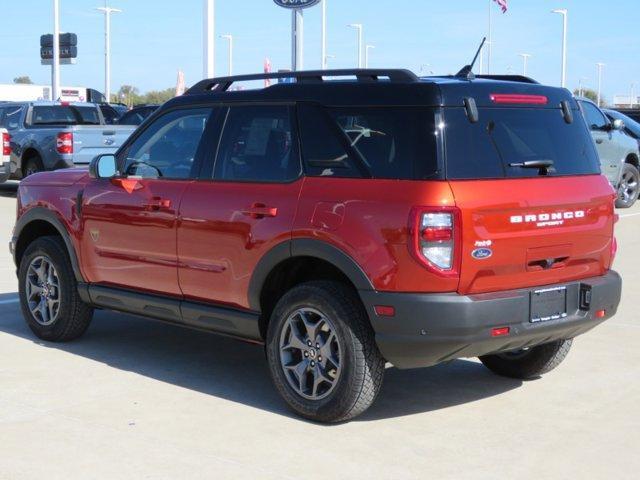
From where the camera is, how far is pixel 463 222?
4984 millimetres

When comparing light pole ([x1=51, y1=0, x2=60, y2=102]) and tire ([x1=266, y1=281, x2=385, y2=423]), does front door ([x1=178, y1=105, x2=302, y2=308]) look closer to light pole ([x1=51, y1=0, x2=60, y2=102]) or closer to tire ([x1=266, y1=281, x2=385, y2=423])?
tire ([x1=266, y1=281, x2=385, y2=423])

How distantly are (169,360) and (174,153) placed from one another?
1.44m

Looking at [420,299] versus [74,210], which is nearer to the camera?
[420,299]

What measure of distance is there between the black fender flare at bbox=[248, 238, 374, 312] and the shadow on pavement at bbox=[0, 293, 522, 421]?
701 millimetres

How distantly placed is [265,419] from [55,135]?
13587mm

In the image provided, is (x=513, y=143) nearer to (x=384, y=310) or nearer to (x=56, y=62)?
(x=384, y=310)

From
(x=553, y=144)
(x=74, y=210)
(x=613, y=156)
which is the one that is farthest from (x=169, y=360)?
(x=613, y=156)

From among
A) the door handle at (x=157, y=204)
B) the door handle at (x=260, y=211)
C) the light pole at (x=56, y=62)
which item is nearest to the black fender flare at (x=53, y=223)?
the door handle at (x=157, y=204)

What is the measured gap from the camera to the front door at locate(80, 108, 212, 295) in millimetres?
6324

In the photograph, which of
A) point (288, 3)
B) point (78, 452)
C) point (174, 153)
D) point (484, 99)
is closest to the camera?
point (78, 452)

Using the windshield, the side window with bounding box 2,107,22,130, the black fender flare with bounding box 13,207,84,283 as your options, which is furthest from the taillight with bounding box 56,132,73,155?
the black fender flare with bounding box 13,207,84,283

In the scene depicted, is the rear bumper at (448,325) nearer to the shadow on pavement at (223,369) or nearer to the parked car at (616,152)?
the shadow on pavement at (223,369)

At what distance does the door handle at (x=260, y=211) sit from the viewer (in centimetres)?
564

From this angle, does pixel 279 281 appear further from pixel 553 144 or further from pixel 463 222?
pixel 553 144
